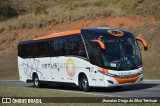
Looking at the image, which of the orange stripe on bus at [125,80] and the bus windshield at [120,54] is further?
the bus windshield at [120,54]

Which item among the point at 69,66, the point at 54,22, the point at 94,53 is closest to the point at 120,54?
the point at 94,53

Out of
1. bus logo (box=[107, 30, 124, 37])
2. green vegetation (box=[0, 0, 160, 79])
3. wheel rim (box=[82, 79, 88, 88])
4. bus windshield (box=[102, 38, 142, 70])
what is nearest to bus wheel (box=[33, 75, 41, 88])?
wheel rim (box=[82, 79, 88, 88])

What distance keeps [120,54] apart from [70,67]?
3.78 metres

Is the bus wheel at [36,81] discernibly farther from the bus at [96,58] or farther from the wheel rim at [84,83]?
the wheel rim at [84,83]

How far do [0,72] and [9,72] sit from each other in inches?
44.8

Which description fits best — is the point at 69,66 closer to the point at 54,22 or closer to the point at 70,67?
the point at 70,67

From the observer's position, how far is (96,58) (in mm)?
21906

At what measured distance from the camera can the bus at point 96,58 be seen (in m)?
21.5

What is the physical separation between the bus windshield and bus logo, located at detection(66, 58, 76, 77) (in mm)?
2925

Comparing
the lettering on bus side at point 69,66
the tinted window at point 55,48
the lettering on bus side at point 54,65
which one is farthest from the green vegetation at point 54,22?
the lettering on bus side at point 69,66

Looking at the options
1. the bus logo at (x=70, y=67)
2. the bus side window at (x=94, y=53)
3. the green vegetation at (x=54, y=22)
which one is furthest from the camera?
the green vegetation at (x=54, y=22)

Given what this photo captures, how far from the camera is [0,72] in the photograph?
48.7 m

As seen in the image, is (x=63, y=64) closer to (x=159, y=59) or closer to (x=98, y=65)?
(x=98, y=65)

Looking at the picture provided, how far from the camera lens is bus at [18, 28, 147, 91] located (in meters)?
21.5
